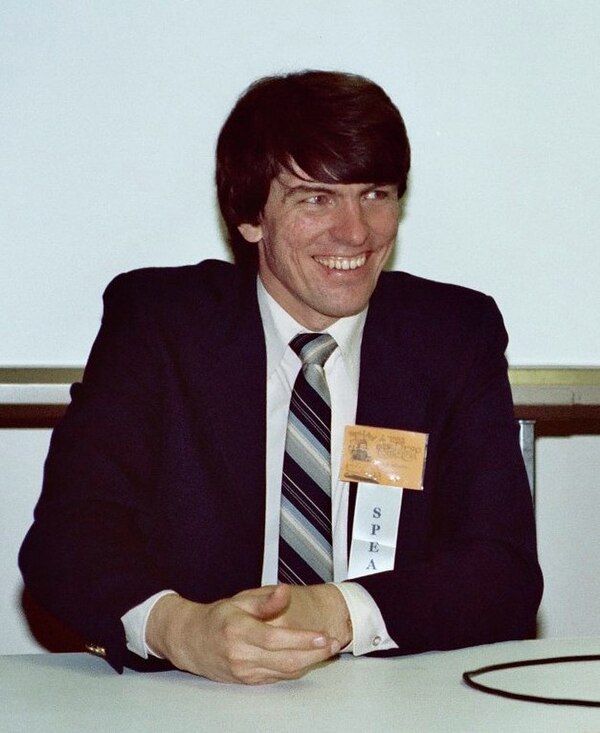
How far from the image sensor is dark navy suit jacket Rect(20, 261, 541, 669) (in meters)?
1.61

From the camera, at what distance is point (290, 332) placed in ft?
6.48

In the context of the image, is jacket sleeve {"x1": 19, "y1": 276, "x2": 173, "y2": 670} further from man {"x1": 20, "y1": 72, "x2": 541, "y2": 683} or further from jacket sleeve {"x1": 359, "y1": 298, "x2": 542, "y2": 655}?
jacket sleeve {"x1": 359, "y1": 298, "x2": 542, "y2": 655}

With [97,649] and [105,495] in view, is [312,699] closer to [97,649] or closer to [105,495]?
[97,649]

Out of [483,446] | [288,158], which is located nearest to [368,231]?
[288,158]

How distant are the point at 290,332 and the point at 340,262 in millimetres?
150

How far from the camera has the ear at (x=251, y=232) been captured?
206 cm

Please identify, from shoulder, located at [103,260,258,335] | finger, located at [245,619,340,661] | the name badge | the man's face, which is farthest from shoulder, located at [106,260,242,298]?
finger, located at [245,619,340,661]

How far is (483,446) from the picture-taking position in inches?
72.3

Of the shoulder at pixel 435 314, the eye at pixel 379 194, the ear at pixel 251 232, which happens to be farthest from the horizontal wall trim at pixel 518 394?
the eye at pixel 379 194

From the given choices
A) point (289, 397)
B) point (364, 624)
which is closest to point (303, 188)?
point (289, 397)

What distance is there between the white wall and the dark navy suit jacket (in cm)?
40

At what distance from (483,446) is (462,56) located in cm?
98

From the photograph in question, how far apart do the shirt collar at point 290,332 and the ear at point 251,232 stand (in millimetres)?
123

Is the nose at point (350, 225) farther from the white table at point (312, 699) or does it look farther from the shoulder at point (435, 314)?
the white table at point (312, 699)
